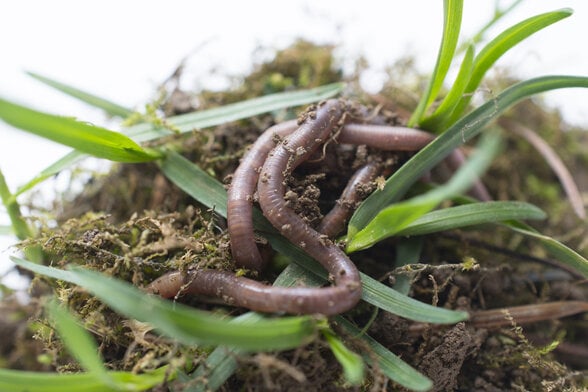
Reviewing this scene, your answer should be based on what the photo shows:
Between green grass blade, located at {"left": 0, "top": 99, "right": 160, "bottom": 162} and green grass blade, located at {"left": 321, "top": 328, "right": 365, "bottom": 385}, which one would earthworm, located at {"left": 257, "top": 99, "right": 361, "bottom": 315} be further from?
green grass blade, located at {"left": 0, "top": 99, "right": 160, "bottom": 162}

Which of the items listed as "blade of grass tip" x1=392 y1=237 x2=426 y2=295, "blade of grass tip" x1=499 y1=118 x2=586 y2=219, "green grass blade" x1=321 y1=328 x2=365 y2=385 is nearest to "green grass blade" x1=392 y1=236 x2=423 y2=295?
"blade of grass tip" x1=392 y1=237 x2=426 y2=295

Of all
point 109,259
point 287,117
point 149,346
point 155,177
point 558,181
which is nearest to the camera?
point 149,346

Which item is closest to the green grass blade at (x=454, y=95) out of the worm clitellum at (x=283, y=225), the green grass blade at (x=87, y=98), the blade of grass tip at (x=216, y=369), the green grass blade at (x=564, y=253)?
the worm clitellum at (x=283, y=225)

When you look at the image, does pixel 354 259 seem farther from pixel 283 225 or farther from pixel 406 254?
pixel 283 225

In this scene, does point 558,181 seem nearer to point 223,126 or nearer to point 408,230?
point 408,230

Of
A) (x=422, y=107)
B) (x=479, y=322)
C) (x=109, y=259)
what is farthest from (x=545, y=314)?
(x=109, y=259)

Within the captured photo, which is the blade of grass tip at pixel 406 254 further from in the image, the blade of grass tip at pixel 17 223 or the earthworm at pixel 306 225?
the blade of grass tip at pixel 17 223
